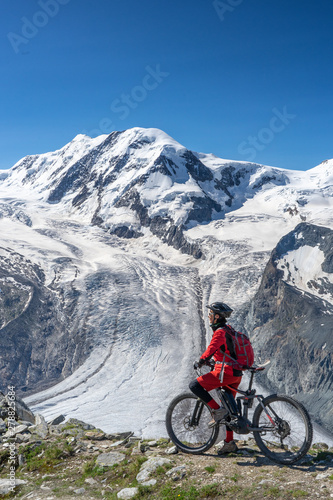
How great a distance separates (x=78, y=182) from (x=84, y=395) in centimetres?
14465

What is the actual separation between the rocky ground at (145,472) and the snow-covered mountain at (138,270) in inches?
1497

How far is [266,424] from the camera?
7281mm

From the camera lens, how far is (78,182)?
609 feet

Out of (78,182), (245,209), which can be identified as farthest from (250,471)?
(78,182)

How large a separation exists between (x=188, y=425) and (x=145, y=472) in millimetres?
1409

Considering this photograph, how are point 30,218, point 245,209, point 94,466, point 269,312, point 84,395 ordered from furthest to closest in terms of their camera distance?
point 245,209 → point 30,218 → point 269,312 → point 84,395 → point 94,466

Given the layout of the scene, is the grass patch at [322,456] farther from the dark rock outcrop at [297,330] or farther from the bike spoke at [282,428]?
the dark rock outcrop at [297,330]

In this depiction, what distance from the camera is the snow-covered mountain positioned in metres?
59.9

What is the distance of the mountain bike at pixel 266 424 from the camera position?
6.96 metres

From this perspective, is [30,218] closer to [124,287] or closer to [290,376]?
[124,287]

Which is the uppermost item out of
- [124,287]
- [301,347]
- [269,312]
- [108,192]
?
[108,192]

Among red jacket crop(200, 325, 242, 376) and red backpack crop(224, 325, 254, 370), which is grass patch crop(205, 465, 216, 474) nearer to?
red jacket crop(200, 325, 242, 376)

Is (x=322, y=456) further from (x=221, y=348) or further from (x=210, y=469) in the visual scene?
(x=221, y=348)

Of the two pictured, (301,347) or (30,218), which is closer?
(301,347)
